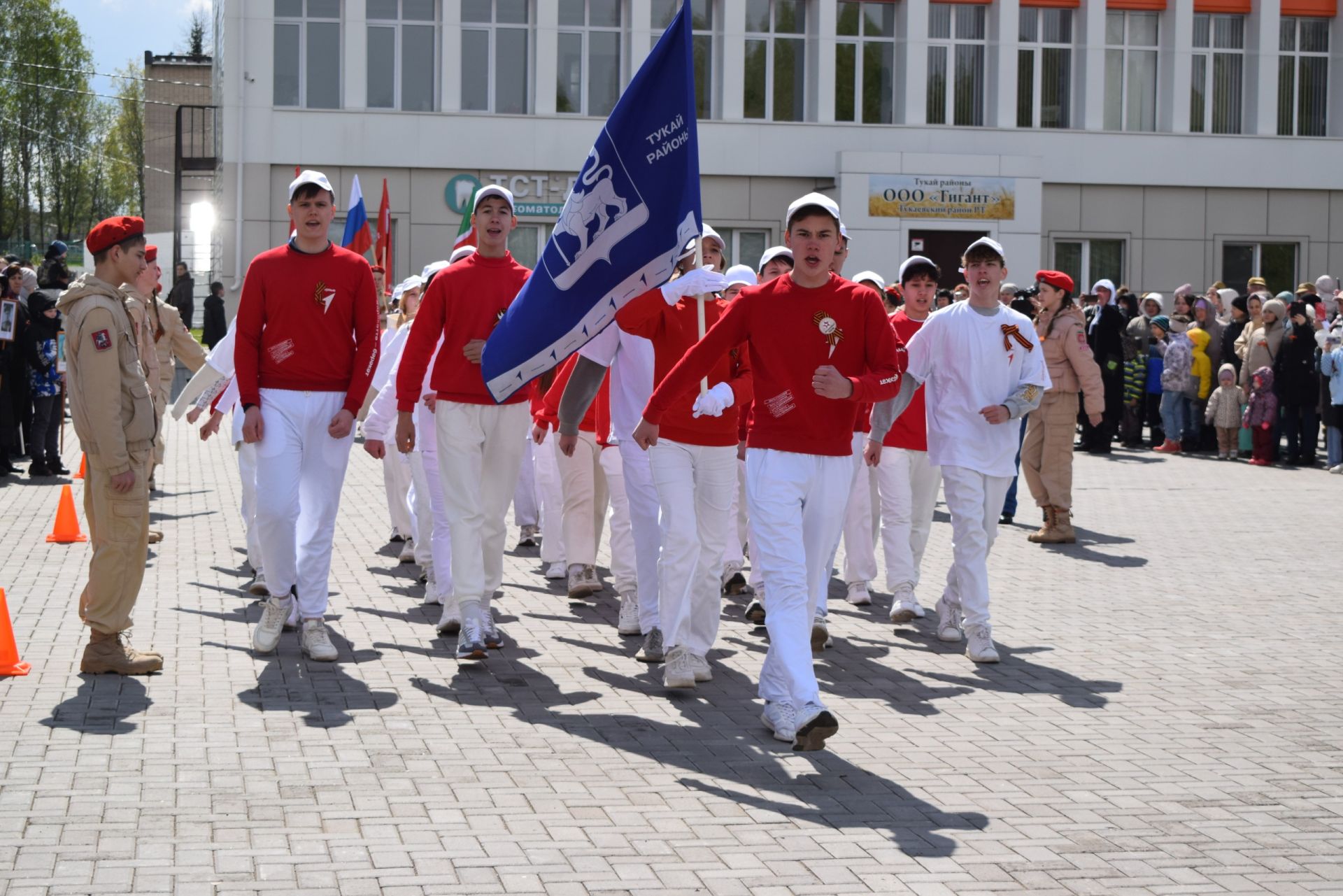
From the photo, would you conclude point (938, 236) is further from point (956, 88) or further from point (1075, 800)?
point (1075, 800)

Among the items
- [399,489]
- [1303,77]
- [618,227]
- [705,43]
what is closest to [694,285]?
[618,227]

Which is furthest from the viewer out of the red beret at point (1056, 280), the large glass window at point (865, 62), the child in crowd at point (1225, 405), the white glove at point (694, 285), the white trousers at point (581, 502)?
the large glass window at point (865, 62)

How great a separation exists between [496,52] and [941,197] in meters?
10.5

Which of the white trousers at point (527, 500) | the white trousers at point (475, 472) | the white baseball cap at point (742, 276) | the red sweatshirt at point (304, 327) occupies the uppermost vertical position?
the white baseball cap at point (742, 276)

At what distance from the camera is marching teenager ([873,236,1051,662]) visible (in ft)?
29.0

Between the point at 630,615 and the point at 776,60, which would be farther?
the point at 776,60

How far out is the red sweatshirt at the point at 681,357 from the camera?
25.5 ft

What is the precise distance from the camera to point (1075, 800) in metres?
6.03

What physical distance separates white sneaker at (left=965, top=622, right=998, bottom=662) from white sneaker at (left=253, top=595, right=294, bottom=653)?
138 inches

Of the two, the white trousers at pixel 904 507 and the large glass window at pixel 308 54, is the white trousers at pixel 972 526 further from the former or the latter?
the large glass window at pixel 308 54

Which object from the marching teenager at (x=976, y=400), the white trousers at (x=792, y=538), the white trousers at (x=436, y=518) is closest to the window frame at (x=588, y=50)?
the white trousers at (x=436, y=518)

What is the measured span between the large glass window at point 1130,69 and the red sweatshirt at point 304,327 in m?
34.2

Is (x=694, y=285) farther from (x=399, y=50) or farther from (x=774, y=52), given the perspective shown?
(x=774, y=52)

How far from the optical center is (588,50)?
38.0m
